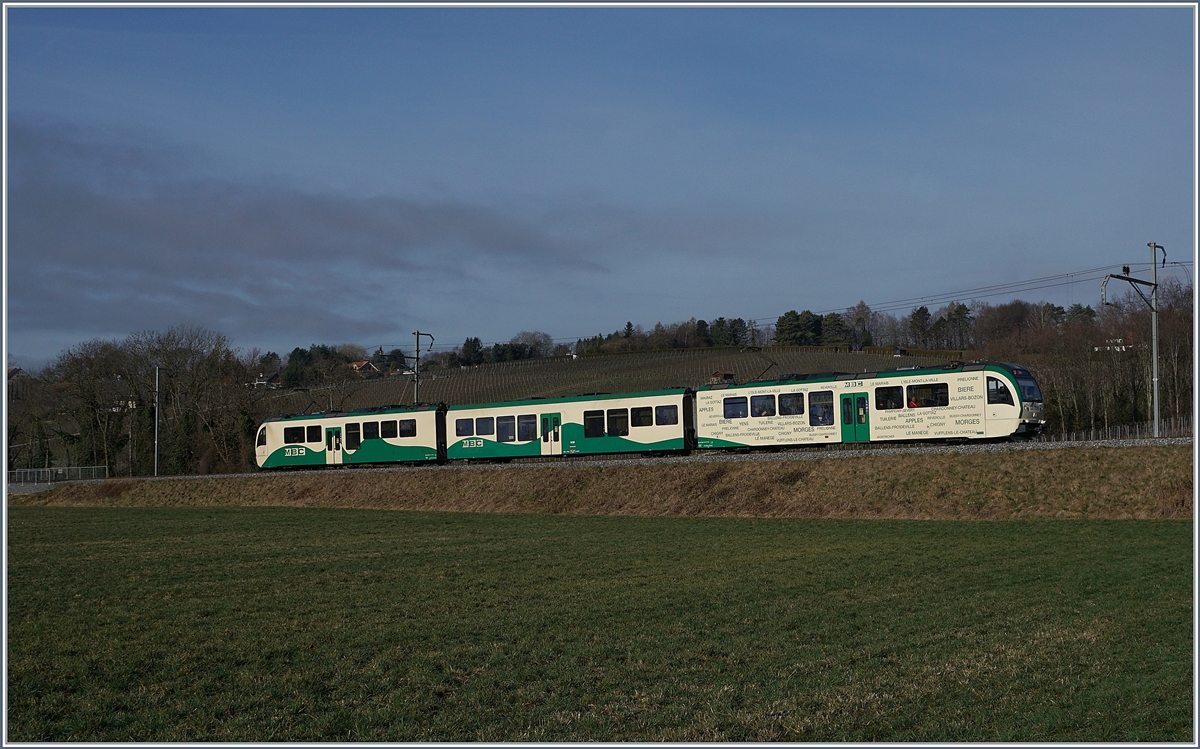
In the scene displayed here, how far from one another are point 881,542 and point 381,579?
11472 mm

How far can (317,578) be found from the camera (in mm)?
17969

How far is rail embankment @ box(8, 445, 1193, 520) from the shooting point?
28109 mm

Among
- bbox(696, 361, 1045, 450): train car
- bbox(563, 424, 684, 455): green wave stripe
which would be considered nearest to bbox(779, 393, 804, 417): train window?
bbox(696, 361, 1045, 450): train car

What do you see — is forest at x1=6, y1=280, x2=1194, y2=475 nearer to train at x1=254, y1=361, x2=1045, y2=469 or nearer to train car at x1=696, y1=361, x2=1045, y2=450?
train at x1=254, y1=361, x2=1045, y2=469

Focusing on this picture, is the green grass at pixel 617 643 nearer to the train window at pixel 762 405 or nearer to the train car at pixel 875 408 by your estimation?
the train car at pixel 875 408

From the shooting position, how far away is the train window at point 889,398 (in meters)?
34.3

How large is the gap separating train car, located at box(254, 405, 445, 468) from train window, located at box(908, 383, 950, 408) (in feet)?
70.8

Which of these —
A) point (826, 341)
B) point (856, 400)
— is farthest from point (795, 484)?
point (826, 341)

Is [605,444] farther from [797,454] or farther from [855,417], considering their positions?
[855,417]

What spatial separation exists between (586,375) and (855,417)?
5616 cm

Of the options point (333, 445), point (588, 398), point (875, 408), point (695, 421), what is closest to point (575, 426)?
point (588, 398)

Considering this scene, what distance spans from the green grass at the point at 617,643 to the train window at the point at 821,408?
1355 centimetres

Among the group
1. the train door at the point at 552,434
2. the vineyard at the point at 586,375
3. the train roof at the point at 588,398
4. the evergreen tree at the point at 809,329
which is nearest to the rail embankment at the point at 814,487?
the train door at the point at 552,434

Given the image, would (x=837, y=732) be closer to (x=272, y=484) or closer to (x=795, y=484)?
(x=795, y=484)
